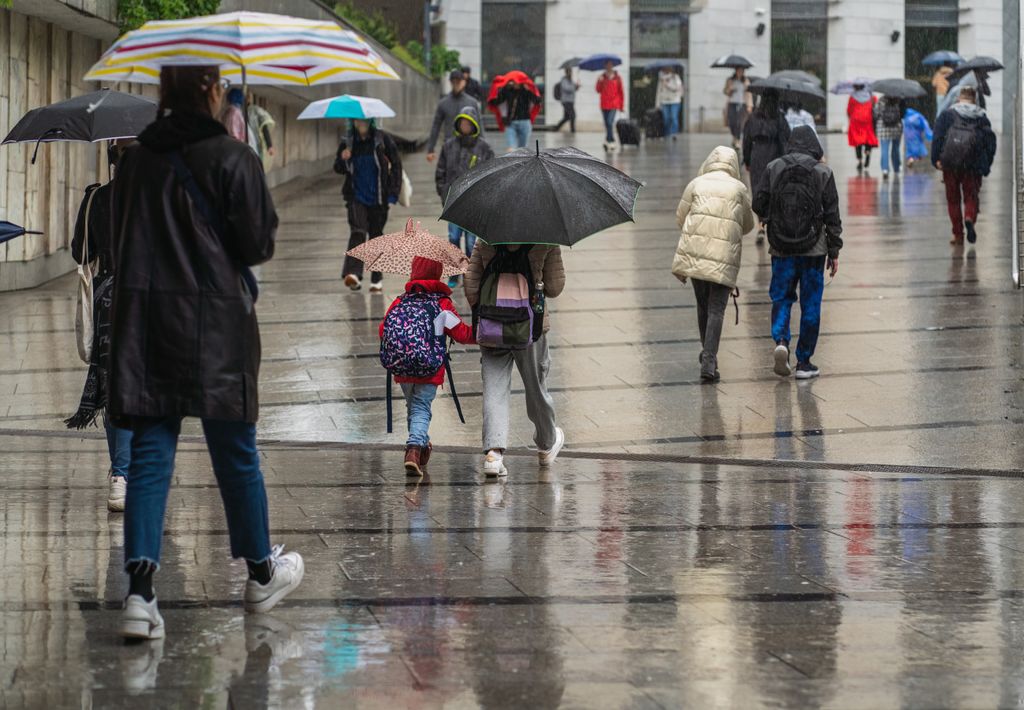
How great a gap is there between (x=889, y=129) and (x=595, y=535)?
72.3ft

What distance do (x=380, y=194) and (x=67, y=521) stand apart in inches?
365

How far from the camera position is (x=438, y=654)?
5266mm

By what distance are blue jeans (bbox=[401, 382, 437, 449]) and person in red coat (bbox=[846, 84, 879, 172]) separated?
22.7 metres

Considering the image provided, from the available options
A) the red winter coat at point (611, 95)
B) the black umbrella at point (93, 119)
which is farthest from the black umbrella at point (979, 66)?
the black umbrella at point (93, 119)

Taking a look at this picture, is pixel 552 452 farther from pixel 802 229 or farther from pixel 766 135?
pixel 766 135

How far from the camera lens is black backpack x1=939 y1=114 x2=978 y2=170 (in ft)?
58.0

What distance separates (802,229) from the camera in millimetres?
11812

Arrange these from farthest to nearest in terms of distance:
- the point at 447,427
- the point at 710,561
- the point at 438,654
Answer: the point at 447,427 < the point at 710,561 < the point at 438,654

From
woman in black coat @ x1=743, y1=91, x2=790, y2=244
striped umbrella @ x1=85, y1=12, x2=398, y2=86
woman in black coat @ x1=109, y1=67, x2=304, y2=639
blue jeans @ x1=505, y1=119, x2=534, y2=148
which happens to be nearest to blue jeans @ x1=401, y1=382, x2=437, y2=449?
striped umbrella @ x1=85, y1=12, x2=398, y2=86

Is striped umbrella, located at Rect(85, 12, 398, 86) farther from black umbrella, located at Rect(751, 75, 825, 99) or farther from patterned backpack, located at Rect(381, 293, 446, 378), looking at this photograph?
black umbrella, located at Rect(751, 75, 825, 99)

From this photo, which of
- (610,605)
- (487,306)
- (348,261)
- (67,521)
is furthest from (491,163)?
(348,261)

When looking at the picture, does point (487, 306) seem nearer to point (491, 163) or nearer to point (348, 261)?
point (491, 163)

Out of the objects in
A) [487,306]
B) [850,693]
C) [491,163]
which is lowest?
[850,693]

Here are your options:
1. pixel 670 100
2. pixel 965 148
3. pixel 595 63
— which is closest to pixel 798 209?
pixel 965 148
